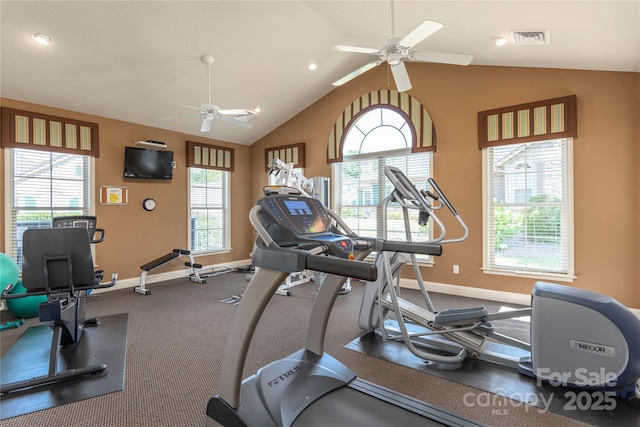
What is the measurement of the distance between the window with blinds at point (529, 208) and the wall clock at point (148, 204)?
5584mm

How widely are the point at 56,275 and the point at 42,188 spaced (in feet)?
9.80

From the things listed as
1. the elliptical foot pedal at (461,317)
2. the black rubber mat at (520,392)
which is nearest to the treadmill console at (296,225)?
the elliptical foot pedal at (461,317)

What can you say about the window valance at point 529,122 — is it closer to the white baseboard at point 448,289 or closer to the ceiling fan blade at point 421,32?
the white baseboard at point 448,289

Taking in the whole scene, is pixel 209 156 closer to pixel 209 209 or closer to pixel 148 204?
pixel 209 209

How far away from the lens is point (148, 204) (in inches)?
219

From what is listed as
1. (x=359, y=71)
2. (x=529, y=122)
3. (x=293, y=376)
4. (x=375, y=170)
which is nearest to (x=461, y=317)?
(x=293, y=376)

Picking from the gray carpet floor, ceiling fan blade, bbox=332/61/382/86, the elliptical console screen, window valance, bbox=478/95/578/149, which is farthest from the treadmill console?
window valance, bbox=478/95/578/149

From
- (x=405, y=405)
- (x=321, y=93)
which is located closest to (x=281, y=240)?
(x=405, y=405)

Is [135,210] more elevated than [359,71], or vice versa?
[359,71]

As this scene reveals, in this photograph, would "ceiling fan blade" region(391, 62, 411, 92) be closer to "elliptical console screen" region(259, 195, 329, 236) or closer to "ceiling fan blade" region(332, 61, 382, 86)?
"ceiling fan blade" region(332, 61, 382, 86)

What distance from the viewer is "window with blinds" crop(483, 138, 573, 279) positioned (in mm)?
3979

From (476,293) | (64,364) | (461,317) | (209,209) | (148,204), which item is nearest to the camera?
(461,317)

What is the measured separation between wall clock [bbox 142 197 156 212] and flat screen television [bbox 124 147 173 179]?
0.41 m

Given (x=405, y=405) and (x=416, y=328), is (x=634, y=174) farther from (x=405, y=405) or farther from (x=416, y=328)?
(x=405, y=405)
